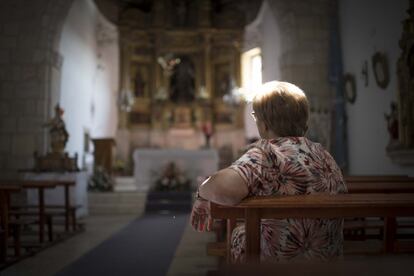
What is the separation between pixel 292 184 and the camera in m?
1.69

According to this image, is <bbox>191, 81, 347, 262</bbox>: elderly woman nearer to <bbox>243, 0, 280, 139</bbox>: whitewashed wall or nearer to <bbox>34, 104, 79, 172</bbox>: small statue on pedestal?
<bbox>34, 104, 79, 172</bbox>: small statue on pedestal

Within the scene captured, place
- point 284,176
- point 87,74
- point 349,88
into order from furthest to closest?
point 87,74
point 349,88
point 284,176

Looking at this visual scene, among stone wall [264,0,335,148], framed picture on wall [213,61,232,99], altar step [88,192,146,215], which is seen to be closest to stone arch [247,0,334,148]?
stone wall [264,0,335,148]

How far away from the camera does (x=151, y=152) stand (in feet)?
30.7

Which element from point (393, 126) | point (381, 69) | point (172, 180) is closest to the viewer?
point (393, 126)

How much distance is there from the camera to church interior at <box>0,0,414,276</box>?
393 centimetres

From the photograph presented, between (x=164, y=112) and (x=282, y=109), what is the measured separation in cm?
1138

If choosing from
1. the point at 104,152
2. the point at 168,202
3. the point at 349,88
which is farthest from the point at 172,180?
the point at 349,88

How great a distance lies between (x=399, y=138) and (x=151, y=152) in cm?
555

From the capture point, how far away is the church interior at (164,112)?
3.93 m

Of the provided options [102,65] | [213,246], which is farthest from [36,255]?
[102,65]

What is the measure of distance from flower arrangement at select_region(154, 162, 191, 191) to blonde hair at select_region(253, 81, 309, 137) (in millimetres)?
7116

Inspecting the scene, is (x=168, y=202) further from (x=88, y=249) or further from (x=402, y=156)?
(x=402, y=156)

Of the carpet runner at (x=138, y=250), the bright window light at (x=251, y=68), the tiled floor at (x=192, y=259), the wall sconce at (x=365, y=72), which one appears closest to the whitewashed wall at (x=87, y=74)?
the carpet runner at (x=138, y=250)
